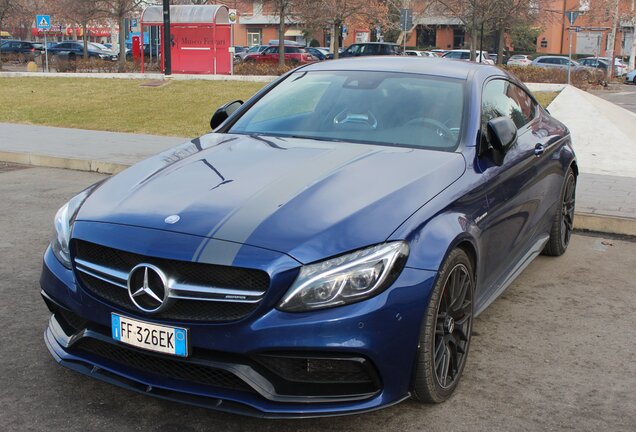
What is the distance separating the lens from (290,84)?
16.9 ft

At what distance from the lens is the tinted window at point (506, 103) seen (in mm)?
4586

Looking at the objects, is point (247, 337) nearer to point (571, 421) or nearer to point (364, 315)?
point (364, 315)

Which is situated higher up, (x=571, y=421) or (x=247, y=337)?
(x=247, y=337)

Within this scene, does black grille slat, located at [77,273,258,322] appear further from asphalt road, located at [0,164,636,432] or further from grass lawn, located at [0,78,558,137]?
grass lawn, located at [0,78,558,137]

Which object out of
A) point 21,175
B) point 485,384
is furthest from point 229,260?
point 21,175

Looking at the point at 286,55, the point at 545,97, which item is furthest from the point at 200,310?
the point at 286,55

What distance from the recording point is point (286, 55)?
40.1m

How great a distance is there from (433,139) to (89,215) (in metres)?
1.92

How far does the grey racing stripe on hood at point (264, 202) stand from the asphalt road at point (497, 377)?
83cm

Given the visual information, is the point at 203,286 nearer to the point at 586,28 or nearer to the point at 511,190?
the point at 511,190

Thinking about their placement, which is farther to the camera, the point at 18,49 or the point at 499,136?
the point at 18,49

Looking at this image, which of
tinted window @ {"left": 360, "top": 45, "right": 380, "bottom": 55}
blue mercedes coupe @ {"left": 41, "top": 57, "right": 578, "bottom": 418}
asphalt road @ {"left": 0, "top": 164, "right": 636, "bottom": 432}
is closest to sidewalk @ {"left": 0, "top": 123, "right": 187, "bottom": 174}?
asphalt road @ {"left": 0, "top": 164, "right": 636, "bottom": 432}

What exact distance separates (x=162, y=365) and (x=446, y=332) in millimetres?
1287

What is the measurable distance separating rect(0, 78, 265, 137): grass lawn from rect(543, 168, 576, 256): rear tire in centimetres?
817
